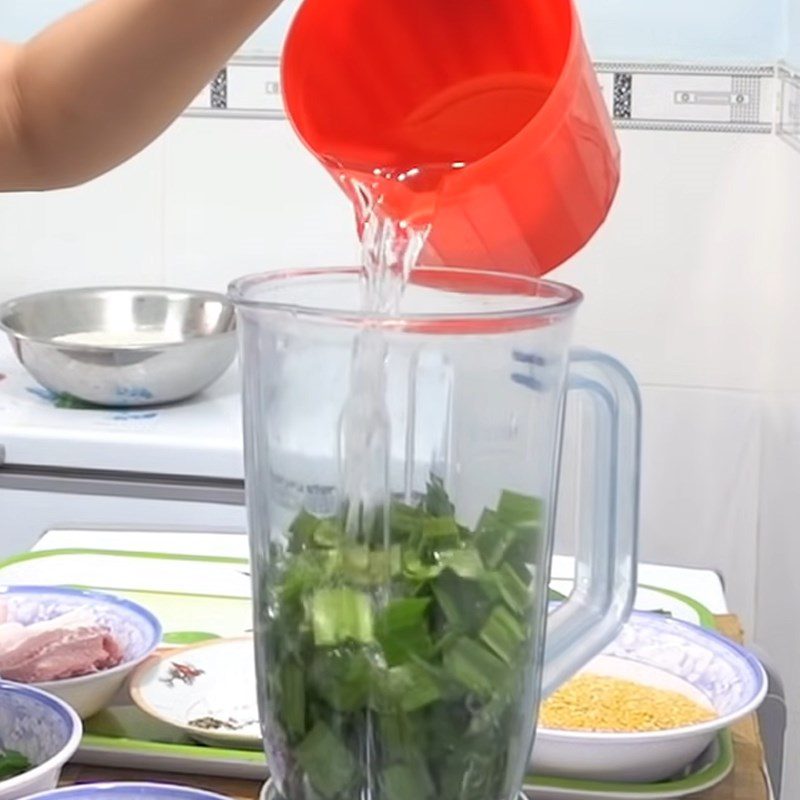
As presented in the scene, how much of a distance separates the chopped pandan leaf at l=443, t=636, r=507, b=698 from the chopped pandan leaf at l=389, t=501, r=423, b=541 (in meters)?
0.05

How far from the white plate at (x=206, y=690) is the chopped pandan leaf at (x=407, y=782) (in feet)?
0.54

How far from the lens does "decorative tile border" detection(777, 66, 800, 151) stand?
1633 millimetres

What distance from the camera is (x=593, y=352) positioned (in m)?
0.62

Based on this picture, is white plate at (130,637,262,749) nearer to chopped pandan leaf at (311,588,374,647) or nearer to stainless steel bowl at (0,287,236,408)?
chopped pandan leaf at (311,588,374,647)

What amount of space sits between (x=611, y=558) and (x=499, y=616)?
8 cm

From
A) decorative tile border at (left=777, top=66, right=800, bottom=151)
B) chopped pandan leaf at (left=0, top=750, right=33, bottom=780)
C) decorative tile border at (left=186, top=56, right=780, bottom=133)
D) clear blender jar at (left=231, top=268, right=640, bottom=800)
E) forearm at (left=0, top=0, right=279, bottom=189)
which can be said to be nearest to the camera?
clear blender jar at (left=231, top=268, right=640, bottom=800)

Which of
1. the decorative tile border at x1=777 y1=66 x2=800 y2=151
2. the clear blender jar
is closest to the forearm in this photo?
the clear blender jar

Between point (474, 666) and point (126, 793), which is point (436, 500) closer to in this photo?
point (474, 666)

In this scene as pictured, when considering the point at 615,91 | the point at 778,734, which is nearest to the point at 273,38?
the point at 615,91

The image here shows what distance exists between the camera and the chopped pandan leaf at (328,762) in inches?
23.3

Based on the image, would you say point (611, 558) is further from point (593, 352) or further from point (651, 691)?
point (651, 691)

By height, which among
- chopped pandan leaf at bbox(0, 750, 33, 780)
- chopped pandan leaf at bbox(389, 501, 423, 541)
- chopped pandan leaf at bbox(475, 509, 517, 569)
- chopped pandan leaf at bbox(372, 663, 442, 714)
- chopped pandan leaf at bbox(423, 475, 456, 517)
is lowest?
chopped pandan leaf at bbox(0, 750, 33, 780)

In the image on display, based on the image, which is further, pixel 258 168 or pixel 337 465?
pixel 258 168

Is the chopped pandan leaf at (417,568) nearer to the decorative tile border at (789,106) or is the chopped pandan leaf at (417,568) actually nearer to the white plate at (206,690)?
the white plate at (206,690)
